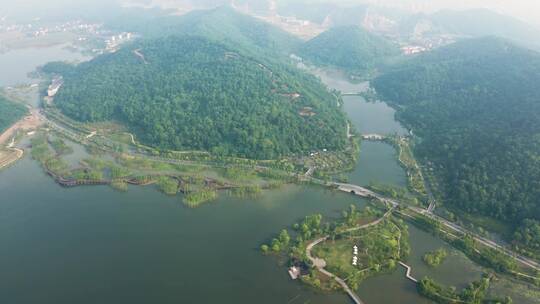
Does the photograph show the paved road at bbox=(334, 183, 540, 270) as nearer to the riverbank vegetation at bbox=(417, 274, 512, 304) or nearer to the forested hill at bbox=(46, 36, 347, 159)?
the riverbank vegetation at bbox=(417, 274, 512, 304)

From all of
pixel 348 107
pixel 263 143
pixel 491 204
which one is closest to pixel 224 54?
pixel 348 107

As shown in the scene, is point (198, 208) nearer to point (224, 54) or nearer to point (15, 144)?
point (15, 144)

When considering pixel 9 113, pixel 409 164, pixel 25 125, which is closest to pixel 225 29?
pixel 9 113

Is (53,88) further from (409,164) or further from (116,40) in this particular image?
(409,164)

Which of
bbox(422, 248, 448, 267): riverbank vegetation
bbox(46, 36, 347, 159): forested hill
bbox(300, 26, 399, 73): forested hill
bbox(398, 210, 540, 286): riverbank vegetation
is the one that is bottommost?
bbox(422, 248, 448, 267): riverbank vegetation

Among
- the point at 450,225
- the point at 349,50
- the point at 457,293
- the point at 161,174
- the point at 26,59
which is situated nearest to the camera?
the point at 457,293

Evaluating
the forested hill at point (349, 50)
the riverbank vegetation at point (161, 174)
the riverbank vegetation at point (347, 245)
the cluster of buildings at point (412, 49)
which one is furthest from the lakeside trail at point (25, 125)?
the cluster of buildings at point (412, 49)

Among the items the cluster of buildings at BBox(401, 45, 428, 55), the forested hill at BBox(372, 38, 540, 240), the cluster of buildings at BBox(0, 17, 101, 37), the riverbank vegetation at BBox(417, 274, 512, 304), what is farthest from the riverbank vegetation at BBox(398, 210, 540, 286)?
the cluster of buildings at BBox(0, 17, 101, 37)
